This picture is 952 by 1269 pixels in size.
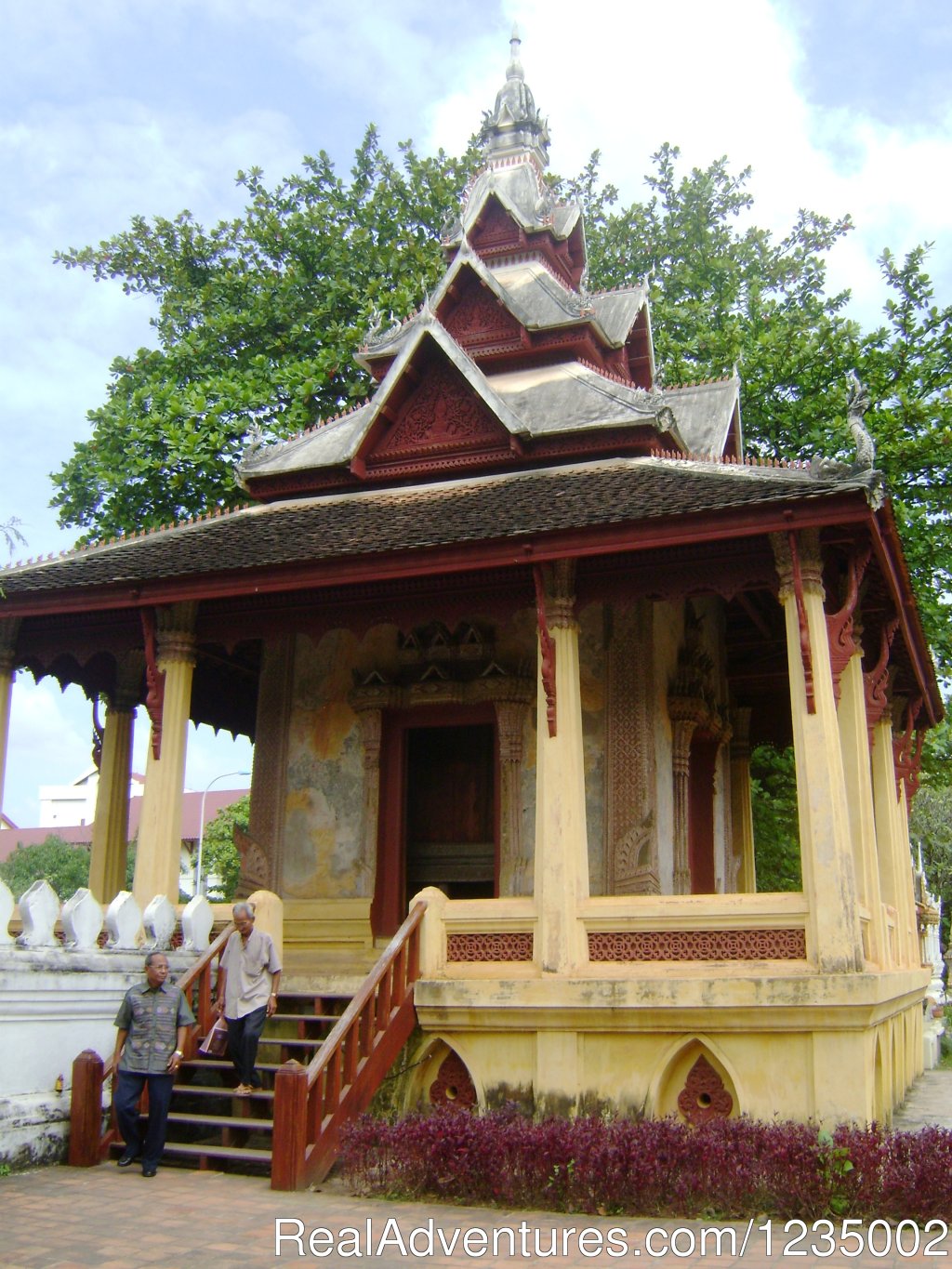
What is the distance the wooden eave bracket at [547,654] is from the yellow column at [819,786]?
80.7 inches

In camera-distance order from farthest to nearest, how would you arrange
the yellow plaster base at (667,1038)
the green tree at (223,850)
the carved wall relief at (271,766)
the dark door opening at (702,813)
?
the green tree at (223,850) → the dark door opening at (702,813) → the carved wall relief at (271,766) → the yellow plaster base at (667,1038)

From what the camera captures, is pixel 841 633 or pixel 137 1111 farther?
pixel 841 633

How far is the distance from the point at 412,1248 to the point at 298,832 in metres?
7.42

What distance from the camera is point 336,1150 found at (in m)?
9.12

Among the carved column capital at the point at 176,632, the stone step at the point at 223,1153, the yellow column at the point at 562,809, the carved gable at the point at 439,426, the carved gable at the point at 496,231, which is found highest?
the carved gable at the point at 496,231

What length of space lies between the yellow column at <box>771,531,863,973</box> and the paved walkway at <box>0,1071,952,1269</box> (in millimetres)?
2549

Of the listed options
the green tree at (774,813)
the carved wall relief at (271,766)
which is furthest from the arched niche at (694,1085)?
the green tree at (774,813)

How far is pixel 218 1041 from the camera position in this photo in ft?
33.6

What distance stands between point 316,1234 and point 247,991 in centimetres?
275

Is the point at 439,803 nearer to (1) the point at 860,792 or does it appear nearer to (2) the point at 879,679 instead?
(2) the point at 879,679

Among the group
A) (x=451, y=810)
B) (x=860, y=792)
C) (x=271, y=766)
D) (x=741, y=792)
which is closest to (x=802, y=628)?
(x=860, y=792)

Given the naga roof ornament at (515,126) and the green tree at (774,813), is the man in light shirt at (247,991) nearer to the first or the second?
the naga roof ornament at (515,126)

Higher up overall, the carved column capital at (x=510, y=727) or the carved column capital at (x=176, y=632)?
the carved column capital at (x=176, y=632)

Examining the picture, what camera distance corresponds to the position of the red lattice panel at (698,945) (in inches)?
405
